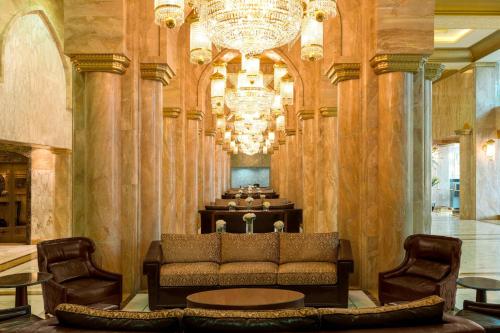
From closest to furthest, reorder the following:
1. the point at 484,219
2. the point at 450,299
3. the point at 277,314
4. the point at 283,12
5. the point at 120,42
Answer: the point at 277,314 → the point at 283,12 → the point at 450,299 → the point at 120,42 → the point at 484,219

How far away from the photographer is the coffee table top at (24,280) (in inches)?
188

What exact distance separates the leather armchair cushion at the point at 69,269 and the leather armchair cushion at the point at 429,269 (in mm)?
3654

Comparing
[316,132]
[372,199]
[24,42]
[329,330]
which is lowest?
[329,330]

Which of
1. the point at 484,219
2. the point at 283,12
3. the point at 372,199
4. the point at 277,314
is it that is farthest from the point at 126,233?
the point at 484,219

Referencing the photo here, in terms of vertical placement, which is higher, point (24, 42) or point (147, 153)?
point (24, 42)

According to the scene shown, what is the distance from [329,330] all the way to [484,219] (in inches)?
678

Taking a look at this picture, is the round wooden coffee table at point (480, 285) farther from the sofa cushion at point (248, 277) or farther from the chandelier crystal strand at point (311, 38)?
the chandelier crystal strand at point (311, 38)

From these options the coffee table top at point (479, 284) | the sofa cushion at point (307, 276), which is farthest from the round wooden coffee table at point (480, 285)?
the sofa cushion at point (307, 276)

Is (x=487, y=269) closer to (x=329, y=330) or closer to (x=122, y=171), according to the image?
(x=122, y=171)

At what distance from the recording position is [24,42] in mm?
11469

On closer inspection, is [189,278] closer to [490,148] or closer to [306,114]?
[306,114]

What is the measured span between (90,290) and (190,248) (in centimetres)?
140

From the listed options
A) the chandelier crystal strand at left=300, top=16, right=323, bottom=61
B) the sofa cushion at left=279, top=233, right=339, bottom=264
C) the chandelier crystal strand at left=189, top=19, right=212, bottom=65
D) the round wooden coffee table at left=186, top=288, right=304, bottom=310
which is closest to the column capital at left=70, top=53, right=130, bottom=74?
the chandelier crystal strand at left=189, top=19, right=212, bottom=65

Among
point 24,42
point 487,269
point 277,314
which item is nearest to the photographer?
point 277,314
